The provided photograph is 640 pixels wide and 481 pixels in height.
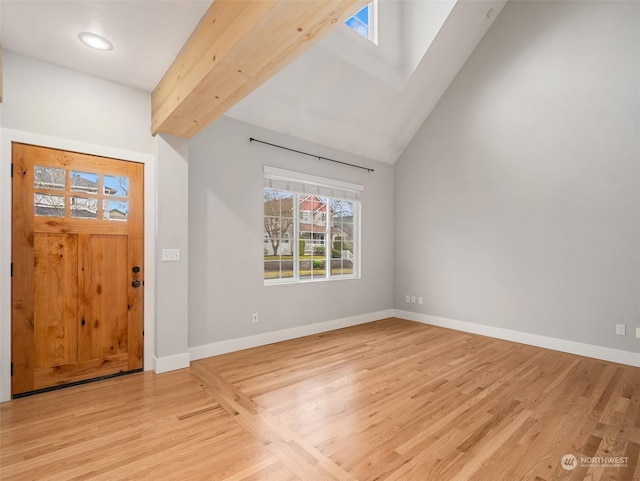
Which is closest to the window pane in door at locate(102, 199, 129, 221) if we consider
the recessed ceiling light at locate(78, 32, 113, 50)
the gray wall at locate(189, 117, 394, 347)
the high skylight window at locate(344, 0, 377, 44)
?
the gray wall at locate(189, 117, 394, 347)

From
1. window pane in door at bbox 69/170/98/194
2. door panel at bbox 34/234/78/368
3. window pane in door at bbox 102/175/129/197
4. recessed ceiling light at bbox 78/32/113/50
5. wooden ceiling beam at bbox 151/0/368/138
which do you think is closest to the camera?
wooden ceiling beam at bbox 151/0/368/138

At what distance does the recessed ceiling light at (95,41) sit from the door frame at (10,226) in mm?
851

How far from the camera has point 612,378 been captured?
10.1 feet

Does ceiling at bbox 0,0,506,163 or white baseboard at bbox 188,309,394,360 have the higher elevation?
ceiling at bbox 0,0,506,163

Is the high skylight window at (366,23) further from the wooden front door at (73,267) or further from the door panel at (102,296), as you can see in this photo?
the door panel at (102,296)

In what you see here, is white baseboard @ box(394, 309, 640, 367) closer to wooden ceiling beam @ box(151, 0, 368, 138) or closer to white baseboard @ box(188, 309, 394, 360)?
white baseboard @ box(188, 309, 394, 360)

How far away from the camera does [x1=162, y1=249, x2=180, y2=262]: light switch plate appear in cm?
322

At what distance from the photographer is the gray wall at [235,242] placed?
3.54m

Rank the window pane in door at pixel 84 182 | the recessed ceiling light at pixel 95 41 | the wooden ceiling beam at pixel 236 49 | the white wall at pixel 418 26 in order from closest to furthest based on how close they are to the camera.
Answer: the wooden ceiling beam at pixel 236 49
the recessed ceiling light at pixel 95 41
the window pane in door at pixel 84 182
the white wall at pixel 418 26

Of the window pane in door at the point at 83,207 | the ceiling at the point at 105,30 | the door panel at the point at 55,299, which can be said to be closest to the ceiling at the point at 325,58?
the ceiling at the point at 105,30

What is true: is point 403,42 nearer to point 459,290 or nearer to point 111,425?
point 459,290

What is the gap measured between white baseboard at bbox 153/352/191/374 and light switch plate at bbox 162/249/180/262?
1.00 metres

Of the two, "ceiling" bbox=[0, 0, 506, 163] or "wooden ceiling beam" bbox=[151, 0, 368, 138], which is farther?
"ceiling" bbox=[0, 0, 506, 163]

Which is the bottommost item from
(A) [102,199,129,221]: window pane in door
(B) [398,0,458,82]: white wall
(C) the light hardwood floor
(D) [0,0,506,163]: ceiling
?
Result: (C) the light hardwood floor
